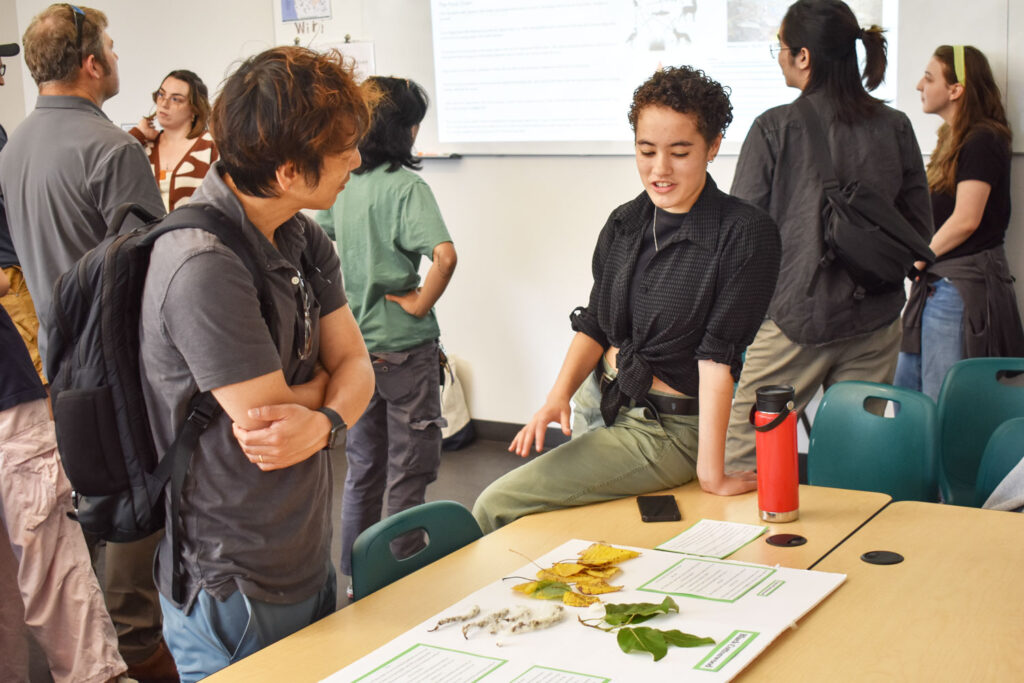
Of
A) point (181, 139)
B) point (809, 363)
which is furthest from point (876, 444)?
point (181, 139)

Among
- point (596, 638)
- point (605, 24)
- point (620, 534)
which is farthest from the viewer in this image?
point (605, 24)

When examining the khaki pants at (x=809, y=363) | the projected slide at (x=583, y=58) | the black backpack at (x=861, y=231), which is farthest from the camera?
the projected slide at (x=583, y=58)

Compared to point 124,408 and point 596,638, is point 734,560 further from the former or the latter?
point 124,408

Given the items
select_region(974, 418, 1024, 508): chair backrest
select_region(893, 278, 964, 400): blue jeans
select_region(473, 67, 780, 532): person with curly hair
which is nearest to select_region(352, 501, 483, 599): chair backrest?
select_region(473, 67, 780, 532): person with curly hair

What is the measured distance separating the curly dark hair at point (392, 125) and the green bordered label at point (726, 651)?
2.02 meters

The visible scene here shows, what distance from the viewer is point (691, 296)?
204 centimetres

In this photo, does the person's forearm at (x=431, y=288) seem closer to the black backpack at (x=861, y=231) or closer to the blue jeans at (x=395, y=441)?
the blue jeans at (x=395, y=441)

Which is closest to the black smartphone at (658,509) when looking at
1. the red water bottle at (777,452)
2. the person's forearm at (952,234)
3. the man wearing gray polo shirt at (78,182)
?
the red water bottle at (777,452)

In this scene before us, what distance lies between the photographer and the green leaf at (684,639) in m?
1.37

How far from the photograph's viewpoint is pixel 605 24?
4438 millimetres

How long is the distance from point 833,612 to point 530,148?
3483mm

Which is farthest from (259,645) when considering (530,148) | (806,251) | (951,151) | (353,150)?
(530,148)

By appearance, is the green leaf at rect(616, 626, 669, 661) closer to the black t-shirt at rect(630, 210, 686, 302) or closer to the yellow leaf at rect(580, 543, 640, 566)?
the yellow leaf at rect(580, 543, 640, 566)

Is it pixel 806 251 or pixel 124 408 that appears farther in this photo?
pixel 806 251
